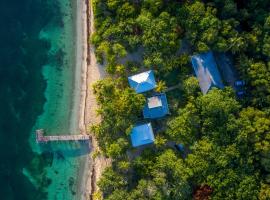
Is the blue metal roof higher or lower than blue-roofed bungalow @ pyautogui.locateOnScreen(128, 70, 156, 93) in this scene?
lower

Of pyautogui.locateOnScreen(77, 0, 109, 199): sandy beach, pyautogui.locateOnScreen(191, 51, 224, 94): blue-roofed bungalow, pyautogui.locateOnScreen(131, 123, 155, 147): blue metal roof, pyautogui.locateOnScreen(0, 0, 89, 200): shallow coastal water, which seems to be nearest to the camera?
pyautogui.locateOnScreen(191, 51, 224, 94): blue-roofed bungalow

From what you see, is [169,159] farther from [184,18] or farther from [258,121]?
[184,18]

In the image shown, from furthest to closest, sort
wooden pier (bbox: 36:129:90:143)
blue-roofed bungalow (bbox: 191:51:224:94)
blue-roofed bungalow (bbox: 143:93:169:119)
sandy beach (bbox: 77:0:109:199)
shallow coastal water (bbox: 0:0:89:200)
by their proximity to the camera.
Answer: shallow coastal water (bbox: 0:0:89:200) → sandy beach (bbox: 77:0:109:199) → wooden pier (bbox: 36:129:90:143) → blue-roofed bungalow (bbox: 143:93:169:119) → blue-roofed bungalow (bbox: 191:51:224:94)

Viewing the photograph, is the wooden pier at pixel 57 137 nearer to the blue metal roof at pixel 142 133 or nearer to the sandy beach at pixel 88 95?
the sandy beach at pixel 88 95

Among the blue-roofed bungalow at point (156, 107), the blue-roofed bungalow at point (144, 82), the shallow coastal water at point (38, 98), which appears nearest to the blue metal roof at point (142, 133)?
the blue-roofed bungalow at point (156, 107)

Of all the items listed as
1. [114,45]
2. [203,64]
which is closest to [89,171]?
[114,45]

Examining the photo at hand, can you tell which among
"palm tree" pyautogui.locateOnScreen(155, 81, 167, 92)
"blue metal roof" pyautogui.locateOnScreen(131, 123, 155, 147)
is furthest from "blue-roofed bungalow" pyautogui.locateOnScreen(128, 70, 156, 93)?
"blue metal roof" pyautogui.locateOnScreen(131, 123, 155, 147)

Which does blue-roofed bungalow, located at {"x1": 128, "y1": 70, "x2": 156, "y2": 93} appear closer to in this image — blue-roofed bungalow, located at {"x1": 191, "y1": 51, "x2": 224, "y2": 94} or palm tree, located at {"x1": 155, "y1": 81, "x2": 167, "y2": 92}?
palm tree, located at {"x1": 155, "y1": 81, "x2": 167, "y2": 92}
